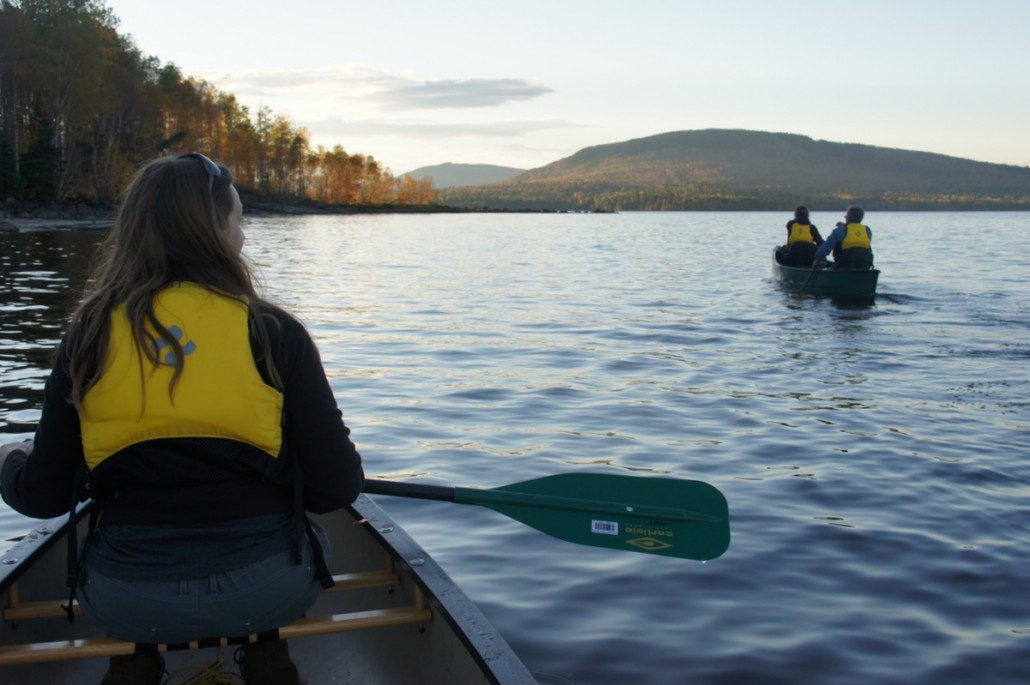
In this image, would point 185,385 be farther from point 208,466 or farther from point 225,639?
point 225,639

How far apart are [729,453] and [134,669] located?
591 cm

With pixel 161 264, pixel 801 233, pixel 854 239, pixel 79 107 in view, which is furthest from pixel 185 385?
pixel 79 107

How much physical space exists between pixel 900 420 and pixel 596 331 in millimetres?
6944

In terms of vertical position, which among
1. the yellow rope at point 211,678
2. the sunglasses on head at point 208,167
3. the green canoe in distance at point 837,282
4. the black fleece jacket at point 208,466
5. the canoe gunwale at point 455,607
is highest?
the sunglasses on head at point 208,167

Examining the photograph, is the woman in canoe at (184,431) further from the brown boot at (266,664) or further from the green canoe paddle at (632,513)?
the green canoe paddle at (632,513)

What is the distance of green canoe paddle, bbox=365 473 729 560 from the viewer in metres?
4.00

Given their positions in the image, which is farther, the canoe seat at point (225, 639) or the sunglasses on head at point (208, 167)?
the canoe seat at point (225, 639)

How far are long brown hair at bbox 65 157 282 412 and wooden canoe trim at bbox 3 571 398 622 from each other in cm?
111

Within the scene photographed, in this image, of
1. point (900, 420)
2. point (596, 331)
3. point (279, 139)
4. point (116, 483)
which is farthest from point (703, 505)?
point (279, 139)

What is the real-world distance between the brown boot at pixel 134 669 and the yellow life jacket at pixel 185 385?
0.66 metres

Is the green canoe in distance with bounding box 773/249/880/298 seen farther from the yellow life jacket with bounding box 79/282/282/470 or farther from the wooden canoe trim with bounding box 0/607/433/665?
the yellow life jacket with bounding box 79/282/282/470

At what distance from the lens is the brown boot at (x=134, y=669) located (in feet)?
9.19

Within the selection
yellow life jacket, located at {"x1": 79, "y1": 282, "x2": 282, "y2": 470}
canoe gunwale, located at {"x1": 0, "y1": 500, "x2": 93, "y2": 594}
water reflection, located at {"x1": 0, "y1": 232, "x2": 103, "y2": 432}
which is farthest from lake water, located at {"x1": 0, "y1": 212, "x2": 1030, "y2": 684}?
canoe gunwale, located at {"x1": 0, "y1": 500, "x2": 93, "y2": 594}

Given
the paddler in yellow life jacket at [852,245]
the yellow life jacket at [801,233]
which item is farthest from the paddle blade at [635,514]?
the yellow life jacket at [801,233]
